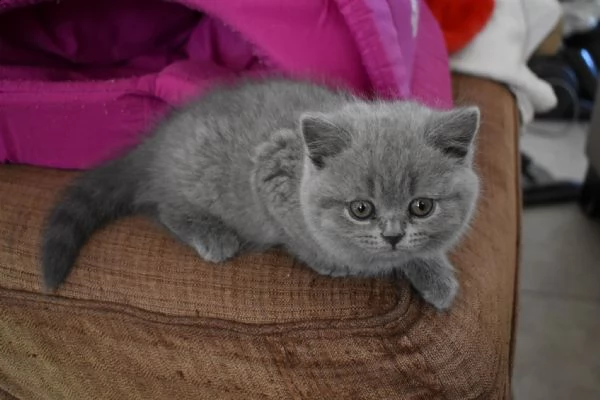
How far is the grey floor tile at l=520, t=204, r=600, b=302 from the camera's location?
66.3 inches

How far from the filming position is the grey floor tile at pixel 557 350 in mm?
1420

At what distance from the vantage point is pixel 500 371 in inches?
31.1

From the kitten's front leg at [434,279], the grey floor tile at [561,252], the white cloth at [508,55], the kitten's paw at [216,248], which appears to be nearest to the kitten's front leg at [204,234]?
the kitten's paw at [216,248]

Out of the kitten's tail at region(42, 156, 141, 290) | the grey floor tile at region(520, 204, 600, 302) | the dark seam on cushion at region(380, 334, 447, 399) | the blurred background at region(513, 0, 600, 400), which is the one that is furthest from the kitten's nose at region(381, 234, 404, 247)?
the grey floor tile at region(520, 204, 600, 302)

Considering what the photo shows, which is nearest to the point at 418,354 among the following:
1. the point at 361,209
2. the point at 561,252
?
the point at 361,209

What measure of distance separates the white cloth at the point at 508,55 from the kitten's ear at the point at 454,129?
0.64 m

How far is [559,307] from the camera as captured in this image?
1622 mm

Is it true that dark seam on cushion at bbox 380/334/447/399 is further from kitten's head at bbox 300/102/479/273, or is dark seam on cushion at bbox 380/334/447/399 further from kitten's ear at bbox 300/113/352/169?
kitten's ear at bbox 300/113/352/169

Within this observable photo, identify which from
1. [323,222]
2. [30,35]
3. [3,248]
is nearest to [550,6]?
[323,222]

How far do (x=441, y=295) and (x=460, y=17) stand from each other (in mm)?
878

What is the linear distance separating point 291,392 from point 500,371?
25cm

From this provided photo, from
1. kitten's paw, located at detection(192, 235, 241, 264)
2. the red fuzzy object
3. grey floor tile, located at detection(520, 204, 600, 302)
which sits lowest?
grey floor tile, located at detection(520, 204, 600, 302)

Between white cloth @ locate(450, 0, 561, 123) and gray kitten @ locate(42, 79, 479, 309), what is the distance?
0.56m

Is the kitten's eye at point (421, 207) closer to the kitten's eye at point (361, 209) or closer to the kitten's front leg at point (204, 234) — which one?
the kitten's eye at point (361, 209)
